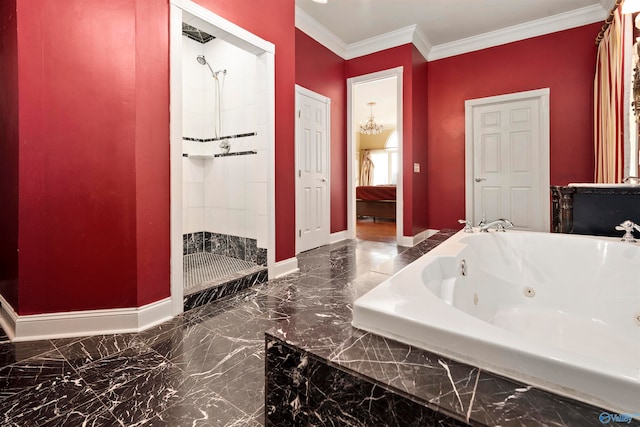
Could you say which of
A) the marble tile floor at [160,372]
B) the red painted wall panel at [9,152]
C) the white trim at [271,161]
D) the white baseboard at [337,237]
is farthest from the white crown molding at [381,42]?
the red painted wall panel at [9,152]

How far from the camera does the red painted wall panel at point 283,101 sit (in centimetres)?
266

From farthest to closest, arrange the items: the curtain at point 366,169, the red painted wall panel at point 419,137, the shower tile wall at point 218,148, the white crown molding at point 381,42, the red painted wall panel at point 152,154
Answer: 1. the curtain at point 366,169
2. the red painted wall panel at point 419,137
3. the white crown molding at point 381,42
4. the shower tile wall at point 218,148
5. the red painted wall panel at point 152,154

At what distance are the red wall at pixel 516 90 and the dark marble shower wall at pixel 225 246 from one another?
9.82ft

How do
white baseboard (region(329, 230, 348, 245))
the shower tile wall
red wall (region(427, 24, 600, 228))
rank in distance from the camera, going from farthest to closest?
white baseboard (region(329, 230, 348, 245)), red wall (region(427, 24, 600, 228)), the shower tile wall

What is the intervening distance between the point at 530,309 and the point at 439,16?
352 cm

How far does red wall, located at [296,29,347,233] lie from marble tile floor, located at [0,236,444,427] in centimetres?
257

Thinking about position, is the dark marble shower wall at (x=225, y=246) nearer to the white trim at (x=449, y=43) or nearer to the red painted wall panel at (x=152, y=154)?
the red painted wall panel at (x=152, y=154)

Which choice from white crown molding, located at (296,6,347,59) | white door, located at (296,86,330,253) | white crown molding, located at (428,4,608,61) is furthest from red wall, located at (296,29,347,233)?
white crown molding, located at (428,4,608,61)

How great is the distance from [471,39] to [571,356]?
4.77 m

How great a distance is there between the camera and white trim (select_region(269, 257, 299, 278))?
2.76 meters

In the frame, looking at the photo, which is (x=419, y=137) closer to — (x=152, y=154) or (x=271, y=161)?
(x=271, y=161)

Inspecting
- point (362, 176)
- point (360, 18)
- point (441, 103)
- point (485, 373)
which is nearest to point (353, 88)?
point (360, 18)

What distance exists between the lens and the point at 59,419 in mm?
1127

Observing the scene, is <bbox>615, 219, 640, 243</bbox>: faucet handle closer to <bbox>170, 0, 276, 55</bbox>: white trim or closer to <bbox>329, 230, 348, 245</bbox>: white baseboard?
<bbox>170, 0, 276, 55</bbox>: white trim
